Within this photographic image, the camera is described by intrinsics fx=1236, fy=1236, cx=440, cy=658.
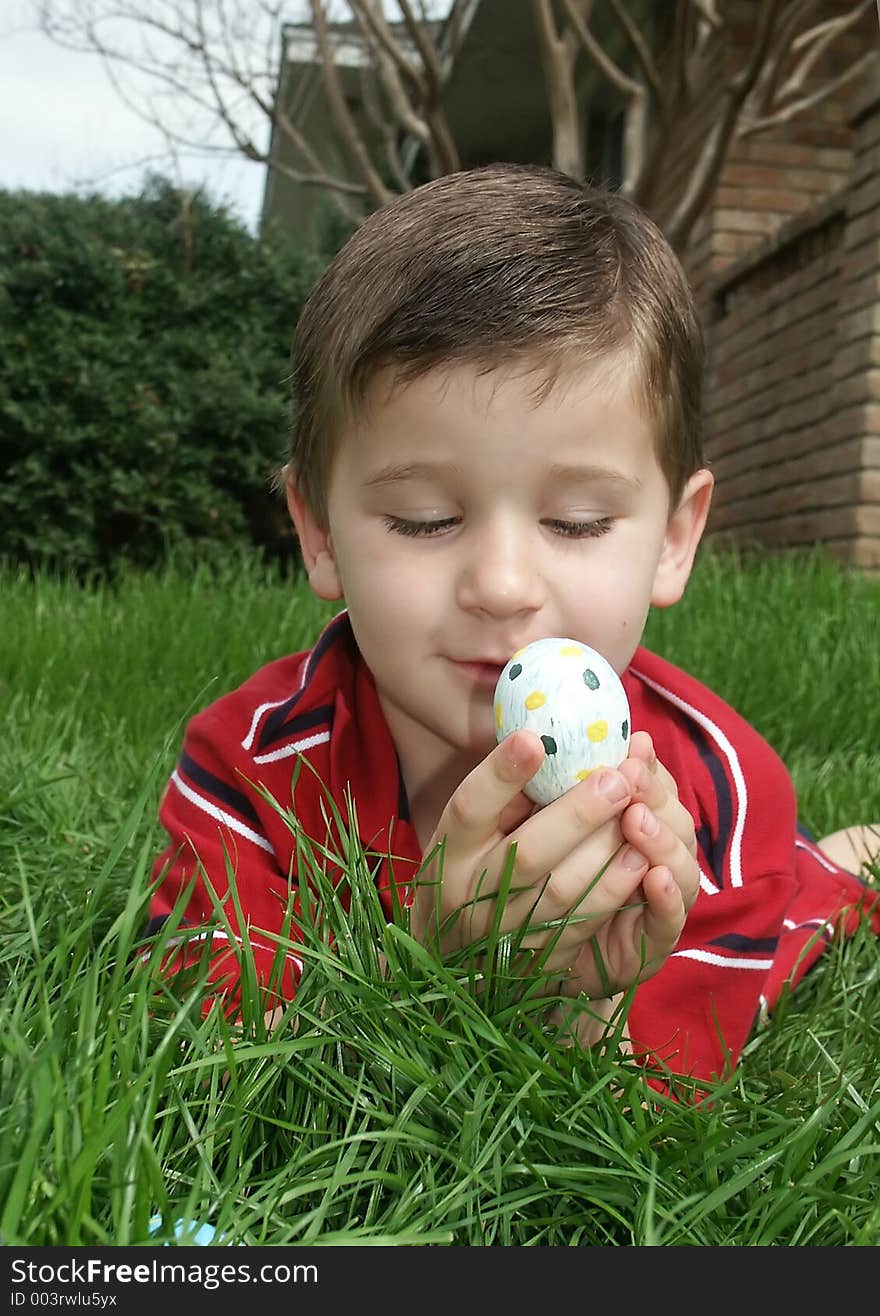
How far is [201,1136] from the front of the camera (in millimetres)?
1151

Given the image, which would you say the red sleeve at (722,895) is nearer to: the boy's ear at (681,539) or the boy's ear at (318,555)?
the boy's ear at (681,539)

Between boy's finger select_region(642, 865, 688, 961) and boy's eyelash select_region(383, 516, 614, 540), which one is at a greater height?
boy's eyelash select_region(383, 516, 614, 540)

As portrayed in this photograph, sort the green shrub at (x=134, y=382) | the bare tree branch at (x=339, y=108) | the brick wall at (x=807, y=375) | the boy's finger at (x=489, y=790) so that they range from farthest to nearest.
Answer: the bare tree branch at (x=339, y=108) → the green shrub at (x=134, y=382) → the brick wall at (x=807, y=375) → the boy's finger at (x=489, y=790)

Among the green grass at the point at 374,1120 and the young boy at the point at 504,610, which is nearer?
the green grass at the point at 374,1120

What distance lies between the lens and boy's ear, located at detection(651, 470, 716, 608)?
206cm

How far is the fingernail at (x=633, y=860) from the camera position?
1.51m

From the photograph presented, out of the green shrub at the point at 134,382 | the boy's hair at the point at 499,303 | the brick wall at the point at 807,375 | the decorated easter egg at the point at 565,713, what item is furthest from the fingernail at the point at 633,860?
the green shrub at the point at 134,382

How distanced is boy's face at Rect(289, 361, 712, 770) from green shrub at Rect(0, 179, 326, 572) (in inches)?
237

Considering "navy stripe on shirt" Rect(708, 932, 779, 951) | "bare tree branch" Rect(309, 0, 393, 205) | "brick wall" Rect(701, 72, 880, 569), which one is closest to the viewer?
"navy stripe on shirt" Rect(708, 932, 779, 951)

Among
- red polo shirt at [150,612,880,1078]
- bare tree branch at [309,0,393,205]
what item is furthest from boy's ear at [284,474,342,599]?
bare tree branch at [309,0,393,205]

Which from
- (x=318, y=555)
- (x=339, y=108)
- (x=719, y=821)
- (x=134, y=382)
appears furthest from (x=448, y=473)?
(x=339, y=108)

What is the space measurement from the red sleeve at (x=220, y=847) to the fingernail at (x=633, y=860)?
0.44 meters

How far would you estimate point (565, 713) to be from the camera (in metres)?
1.52

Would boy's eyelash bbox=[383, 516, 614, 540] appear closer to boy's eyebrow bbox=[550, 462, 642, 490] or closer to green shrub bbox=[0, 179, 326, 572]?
boy's eyebrow bbox=[550, 462, 642, 490]
